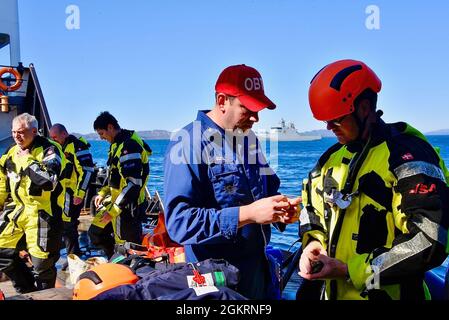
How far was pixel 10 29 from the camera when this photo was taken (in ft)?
40.5

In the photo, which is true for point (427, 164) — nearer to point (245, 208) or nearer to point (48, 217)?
point (245, 208)

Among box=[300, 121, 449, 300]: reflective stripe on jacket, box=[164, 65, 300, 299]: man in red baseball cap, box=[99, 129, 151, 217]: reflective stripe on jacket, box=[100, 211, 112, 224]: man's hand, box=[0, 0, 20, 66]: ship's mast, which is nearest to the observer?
box=[300, 121, 449, 300]: reflective stripe on jacket

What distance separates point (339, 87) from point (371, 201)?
1.56 feet

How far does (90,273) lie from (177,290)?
430 mm

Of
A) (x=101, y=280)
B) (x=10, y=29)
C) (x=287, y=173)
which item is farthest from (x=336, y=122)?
(x=287, y=173)

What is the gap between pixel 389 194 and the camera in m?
1.77

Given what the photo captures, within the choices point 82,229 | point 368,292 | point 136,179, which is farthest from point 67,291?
point 82,229

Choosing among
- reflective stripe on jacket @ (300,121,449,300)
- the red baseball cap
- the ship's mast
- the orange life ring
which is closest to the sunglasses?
reflective stripe on jacket @ (300,121,449,300)

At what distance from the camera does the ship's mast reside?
12273mm

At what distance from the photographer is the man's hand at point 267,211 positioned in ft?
6.02

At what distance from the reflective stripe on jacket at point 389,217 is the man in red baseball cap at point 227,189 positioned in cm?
23

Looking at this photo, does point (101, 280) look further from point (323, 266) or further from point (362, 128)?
point (362, 128)

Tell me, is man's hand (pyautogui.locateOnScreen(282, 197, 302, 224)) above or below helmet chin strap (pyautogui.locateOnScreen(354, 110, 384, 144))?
below

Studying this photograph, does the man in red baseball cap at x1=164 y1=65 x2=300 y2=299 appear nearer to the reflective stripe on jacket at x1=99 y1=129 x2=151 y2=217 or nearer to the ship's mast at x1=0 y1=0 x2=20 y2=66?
the reflective stripe on jacket at x1=99 y1=129 x2=151 y2=217
